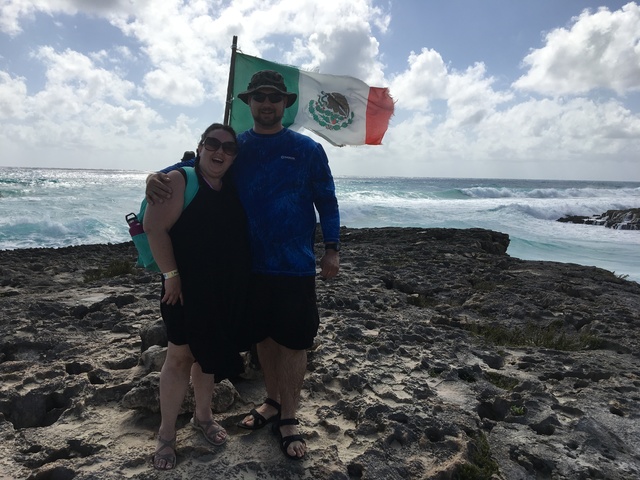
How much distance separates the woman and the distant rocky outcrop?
1134 inches

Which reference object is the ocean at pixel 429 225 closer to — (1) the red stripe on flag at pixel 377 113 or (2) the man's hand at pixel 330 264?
(1) the red stripe on flag at pixel 377 113

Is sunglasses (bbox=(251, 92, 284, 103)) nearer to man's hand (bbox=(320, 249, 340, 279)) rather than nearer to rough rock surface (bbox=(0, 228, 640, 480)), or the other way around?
man's hand (bbox=(320, 249, 340, 279))

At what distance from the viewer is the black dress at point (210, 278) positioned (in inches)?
94.6

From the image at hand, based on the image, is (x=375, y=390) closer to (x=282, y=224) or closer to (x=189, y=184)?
(x=282, y=224)

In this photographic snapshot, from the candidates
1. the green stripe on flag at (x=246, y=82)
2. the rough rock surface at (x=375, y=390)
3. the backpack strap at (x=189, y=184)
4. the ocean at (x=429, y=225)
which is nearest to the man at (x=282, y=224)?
the backpack strap at (x=189, y=184)

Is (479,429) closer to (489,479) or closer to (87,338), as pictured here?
(489,479)

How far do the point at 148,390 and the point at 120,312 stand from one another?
8.22ft

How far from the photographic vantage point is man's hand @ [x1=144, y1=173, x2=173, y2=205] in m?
2.27

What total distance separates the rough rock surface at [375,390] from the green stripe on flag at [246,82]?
2.35 meters

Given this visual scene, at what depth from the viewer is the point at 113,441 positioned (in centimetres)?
271

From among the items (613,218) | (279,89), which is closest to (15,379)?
(279,89)

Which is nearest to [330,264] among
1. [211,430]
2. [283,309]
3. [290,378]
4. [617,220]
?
[283,309]

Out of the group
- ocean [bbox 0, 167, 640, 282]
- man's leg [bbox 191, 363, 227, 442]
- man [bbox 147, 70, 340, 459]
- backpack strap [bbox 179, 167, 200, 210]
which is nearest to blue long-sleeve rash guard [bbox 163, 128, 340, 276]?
man [bbox 147, 70, 340, 459]

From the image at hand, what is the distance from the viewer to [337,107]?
6.72m
